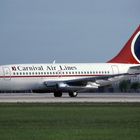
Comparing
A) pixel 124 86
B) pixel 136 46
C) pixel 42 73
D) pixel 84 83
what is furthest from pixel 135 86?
pixel 42 73

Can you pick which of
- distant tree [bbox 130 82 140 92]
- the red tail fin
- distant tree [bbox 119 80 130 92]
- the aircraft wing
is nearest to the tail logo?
the red tail fin

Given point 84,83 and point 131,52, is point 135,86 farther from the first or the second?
point 84,83

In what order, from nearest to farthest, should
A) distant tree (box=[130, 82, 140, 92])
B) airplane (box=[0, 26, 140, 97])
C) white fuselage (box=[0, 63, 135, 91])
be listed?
1. white fuselage (box=[0, 63, 135, 91])
2. airplane (box=[0, 26, 140, 97])
3. distant tree (box=[130, 82, 140, 92])

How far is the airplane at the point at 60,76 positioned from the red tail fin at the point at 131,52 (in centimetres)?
330

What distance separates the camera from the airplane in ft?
239

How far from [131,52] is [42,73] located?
46.1 ft

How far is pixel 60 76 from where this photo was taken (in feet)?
243

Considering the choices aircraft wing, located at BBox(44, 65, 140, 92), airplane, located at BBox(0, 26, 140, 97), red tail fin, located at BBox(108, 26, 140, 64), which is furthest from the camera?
red tail fin, located at BBox(108, 26, 140, 64)
